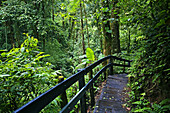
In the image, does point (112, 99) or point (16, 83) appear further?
point (112, 99)

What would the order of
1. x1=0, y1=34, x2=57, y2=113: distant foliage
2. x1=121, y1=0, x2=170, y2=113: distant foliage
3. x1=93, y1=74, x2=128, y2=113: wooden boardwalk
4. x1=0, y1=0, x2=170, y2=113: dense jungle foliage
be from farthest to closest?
x1=93, y1=74, x2=128, y2=113: wooden boardwalk → x1=121, y1=0, x2=170, y2=113: distant foliage → x1=0, y1=0, x2=170, y2=113: dense jungle foliage → x1=0, y1=34, x2=57, y2=113: distant foliage

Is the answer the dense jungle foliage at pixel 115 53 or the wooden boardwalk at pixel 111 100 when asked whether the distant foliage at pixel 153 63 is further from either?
the wooden boardwalk at pixel 111 100

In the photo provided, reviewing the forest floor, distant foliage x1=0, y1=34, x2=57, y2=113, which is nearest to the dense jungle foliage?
distant foliage x1=0, y1=34, x2=57, y2=113

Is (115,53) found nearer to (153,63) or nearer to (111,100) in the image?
(153,63)

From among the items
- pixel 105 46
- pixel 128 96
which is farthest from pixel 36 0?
pixel 128 96

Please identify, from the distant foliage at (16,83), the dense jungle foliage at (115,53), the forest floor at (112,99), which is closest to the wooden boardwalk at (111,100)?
the forest floor at (112,99)

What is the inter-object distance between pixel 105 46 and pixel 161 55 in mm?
3952

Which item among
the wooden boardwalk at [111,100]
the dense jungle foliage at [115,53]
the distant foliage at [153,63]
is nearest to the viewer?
the dense jungle foliage at [115,53]

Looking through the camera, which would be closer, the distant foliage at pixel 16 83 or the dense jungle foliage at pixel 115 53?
the distant foliage at pixel 16 83

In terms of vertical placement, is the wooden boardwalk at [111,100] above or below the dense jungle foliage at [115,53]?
below

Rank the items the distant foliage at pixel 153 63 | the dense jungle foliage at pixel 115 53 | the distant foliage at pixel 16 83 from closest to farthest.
Result: the distant foliage at pixel 16 83, the dense jungle foliage at pixel 115 53, the distant foliage at pixel 153 63

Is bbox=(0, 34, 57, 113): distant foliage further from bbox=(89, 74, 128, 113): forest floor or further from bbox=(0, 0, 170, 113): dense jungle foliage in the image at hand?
bbox=(89, 74, 128, 113): forest floor

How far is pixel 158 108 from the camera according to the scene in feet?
8.60

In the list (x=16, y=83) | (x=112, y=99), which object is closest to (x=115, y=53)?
(x=112, y=99)
